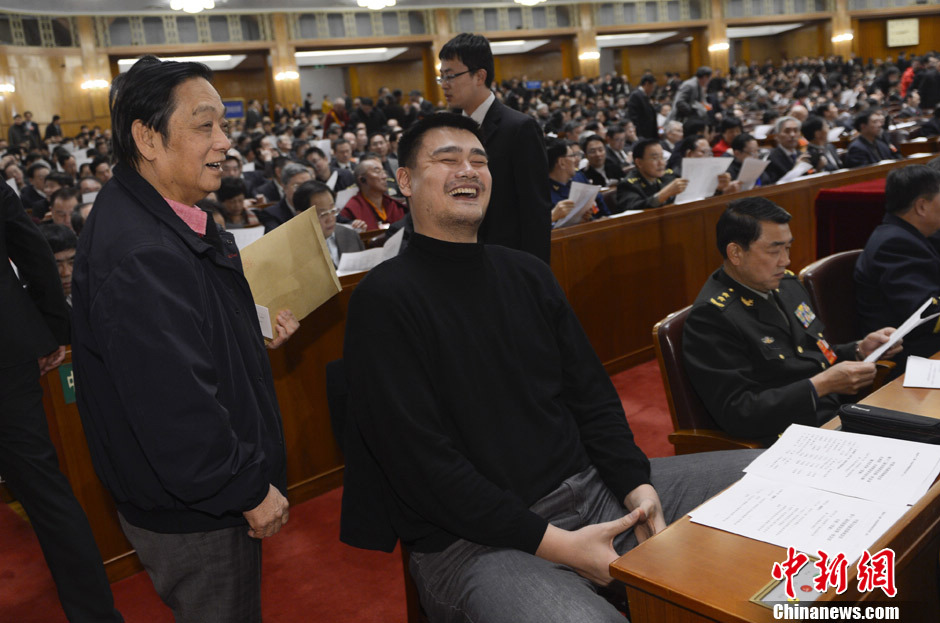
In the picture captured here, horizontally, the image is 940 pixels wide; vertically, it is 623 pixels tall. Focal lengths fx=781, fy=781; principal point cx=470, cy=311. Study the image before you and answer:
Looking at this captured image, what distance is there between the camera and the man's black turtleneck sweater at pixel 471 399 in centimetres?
142

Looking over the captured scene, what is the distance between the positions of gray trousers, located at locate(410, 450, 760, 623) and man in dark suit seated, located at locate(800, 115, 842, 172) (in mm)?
4753

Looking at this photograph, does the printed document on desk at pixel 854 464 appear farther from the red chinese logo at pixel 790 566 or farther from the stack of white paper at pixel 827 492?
the red chinese logo at pixel 790 566

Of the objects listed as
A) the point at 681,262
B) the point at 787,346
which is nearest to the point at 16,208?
the point at 787,346

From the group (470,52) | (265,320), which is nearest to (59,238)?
(470,52)

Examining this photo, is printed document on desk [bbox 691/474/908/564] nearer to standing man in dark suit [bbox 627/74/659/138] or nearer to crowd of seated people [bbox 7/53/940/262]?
crowd of seated people [bbox 7/53/940/262]

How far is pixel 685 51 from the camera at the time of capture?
25.4 m

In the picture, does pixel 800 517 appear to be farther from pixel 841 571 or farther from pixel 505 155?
pixel 505 155

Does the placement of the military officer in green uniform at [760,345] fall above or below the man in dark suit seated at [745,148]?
below

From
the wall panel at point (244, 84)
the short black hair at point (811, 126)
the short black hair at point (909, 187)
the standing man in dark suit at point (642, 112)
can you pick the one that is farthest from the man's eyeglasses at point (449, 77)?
the wall panel at point (244, 84)

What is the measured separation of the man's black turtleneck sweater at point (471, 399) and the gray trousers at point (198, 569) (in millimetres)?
263

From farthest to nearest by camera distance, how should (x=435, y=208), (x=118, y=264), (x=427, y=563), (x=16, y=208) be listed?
(x=16, y=208)
(x=435, y=208)
(x=427, y=563)
(x=118, y=264)

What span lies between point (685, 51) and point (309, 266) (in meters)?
26.1

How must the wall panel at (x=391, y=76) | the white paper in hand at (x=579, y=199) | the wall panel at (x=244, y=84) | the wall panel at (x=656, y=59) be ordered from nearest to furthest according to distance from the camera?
the white paper in hand at (x=579, y=199) < the wall panel at (x=244, y=84) < the wall panel at (x=391, y=76) < the wall panel at (x=656, y=59)

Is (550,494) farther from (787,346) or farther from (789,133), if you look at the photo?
(789,133)
